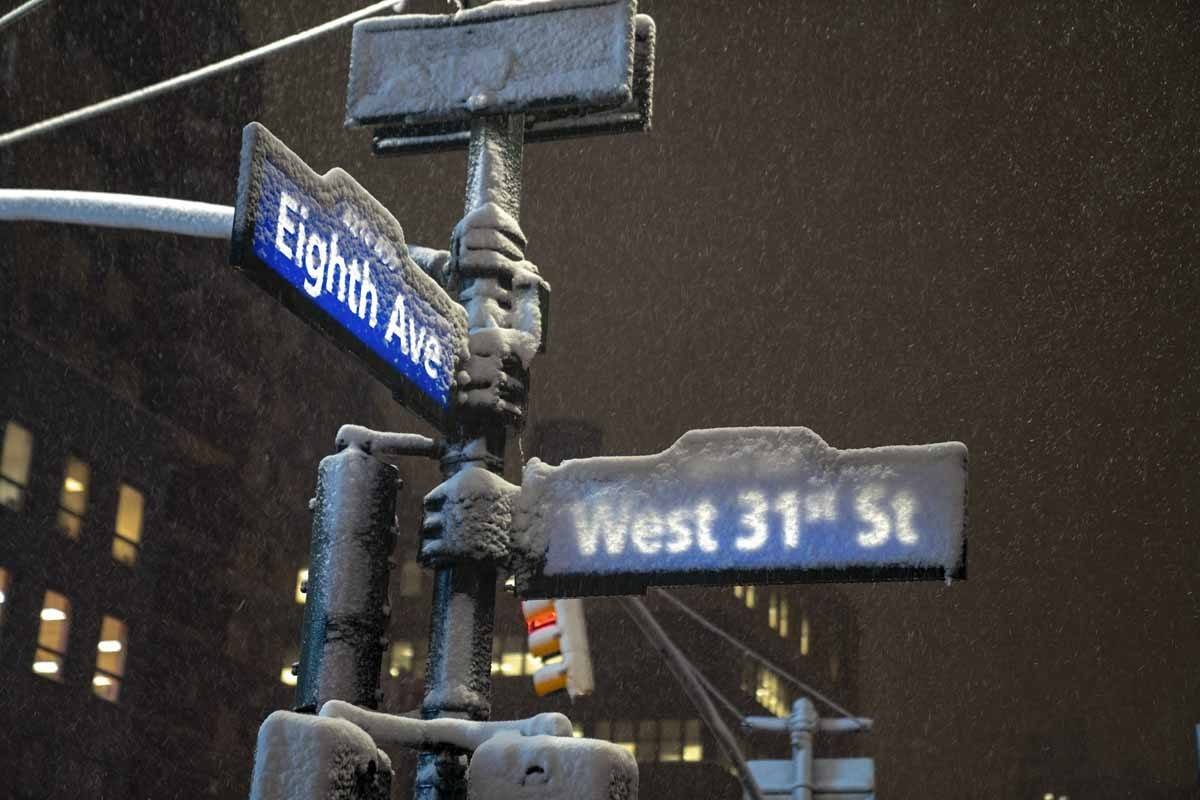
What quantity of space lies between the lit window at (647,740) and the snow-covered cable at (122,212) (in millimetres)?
102528

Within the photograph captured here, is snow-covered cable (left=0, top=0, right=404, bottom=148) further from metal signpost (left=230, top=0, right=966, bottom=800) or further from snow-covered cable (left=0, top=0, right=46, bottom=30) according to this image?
metal signpost (left=230, top=0, right=966, bottom=800)

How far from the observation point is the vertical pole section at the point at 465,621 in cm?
481

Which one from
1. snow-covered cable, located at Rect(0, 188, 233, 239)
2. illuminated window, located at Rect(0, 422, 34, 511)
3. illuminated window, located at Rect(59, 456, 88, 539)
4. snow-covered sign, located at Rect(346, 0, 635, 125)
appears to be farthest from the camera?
illuminated window, located at Rect(59, 456, 88, 539)

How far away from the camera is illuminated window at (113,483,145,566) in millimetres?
55531

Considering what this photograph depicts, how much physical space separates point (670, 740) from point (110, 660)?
5960 centimetres

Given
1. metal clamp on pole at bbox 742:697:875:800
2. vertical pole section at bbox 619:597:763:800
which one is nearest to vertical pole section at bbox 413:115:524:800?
vertical pole section at bbox 619:597:763:800

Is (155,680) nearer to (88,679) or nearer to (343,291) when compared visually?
(88,679)

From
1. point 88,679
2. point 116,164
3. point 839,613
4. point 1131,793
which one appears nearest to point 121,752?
point 88,679

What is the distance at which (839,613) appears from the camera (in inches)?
5610

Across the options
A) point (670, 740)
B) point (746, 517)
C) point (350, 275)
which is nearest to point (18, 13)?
point (350, 275)

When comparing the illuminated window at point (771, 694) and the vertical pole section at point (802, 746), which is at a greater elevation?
the illuminated window at point (771, 694)

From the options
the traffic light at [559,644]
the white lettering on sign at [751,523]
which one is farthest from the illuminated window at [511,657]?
the white lettering on sign at [751,523]

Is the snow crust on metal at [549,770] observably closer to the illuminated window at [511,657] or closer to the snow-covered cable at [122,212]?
the snow-covered cable at [122,212]

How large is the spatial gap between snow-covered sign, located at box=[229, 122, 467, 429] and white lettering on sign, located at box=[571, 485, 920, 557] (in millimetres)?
764
